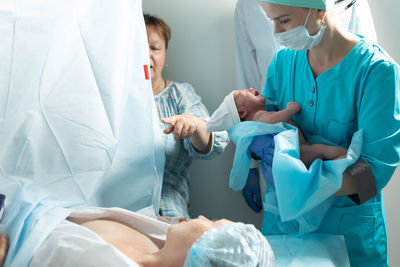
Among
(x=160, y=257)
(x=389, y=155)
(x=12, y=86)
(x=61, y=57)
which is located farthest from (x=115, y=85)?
(x=389, y=155)

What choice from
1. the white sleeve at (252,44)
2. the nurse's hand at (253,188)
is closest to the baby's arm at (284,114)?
the nurse's hand at (253,188)

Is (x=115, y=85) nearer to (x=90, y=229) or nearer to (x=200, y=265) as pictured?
(x=90, y=229)

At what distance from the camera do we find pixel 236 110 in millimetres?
1480

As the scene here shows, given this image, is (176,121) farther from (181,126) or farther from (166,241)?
(166,241)

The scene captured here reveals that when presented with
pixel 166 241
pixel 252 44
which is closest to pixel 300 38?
pixel 166 241

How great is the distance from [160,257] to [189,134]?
55 centimetres

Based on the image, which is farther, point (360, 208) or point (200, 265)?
point (360, 208)

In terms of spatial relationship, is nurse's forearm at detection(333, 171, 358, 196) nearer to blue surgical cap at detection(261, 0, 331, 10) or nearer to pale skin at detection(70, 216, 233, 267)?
pale skin at detection(70, 216, 233, 267)

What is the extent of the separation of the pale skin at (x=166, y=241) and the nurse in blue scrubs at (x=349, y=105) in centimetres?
39

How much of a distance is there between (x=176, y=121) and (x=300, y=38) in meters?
0.54

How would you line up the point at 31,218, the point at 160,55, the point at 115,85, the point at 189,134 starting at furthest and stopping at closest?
the point at 160,55 → the point at 189,134 → the point at 115,85 → the point at 31,218

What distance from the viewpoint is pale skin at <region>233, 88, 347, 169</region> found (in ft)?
4.00

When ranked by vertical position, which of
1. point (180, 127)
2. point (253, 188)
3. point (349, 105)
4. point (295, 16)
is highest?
point (295, 16)

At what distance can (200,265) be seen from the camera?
96cm
